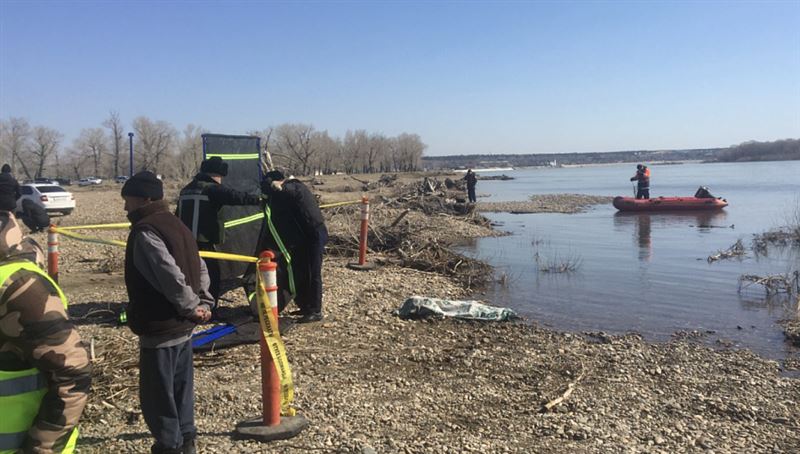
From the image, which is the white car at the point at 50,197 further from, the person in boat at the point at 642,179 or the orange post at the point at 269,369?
the person in boat at the point at 642,179

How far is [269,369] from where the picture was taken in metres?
4.26

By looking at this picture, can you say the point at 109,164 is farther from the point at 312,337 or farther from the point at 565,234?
the point at 312,337

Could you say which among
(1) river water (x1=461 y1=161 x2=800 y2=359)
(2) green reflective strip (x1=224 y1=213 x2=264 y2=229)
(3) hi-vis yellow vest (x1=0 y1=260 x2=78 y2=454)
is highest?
(2) green reflective strip (x1=224 y1=213 x2=264 y2=229)

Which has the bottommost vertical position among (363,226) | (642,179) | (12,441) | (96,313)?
(96,313)

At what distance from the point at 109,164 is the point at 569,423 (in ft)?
452

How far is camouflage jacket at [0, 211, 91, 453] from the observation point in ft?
7.39

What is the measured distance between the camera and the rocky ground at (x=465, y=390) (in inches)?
172

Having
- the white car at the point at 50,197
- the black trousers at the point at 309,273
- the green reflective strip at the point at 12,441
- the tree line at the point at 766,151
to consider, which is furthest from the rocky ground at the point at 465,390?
the tree line at the point at 766,151

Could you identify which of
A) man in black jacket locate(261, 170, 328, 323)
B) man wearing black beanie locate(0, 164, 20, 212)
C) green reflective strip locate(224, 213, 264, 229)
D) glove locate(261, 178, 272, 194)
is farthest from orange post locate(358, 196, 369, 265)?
man wearing black beanie locate(0, 164, 20, 212)

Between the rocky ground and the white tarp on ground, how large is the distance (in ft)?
0.72

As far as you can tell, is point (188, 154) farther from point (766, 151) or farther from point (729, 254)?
point (766, 151)

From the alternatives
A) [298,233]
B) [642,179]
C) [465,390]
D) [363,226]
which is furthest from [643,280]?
[642,179]

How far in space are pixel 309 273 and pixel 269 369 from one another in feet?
10.4

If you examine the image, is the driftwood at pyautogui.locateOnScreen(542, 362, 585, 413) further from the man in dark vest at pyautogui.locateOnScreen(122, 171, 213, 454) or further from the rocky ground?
the man in dark vest at pyautogui.locateOnScreen(122, 171, 213, 454)
